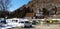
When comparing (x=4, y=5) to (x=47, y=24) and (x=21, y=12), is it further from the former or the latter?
(x=47, y=24)

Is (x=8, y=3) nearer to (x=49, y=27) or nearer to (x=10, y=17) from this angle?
(x=10, y=17)

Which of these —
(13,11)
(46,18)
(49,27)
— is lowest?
(49,27)

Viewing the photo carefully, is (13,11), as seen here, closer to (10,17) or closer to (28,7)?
(10,17)

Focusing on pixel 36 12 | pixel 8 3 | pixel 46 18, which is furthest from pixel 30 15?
pixel 8 3

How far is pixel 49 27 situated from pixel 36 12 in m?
0.35

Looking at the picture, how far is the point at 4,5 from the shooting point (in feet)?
7.59

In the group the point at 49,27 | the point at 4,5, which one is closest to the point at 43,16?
the point at 49,27

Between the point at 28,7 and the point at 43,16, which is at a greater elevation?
the point at 28,7

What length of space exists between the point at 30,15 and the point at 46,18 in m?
0.29

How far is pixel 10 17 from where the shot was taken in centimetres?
229

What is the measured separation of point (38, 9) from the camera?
238 centimetres

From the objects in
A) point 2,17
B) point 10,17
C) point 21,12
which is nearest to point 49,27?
point 21,12

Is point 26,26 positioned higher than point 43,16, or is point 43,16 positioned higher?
point 43,16

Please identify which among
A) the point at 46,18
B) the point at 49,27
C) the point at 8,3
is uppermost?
the point at 8,3
